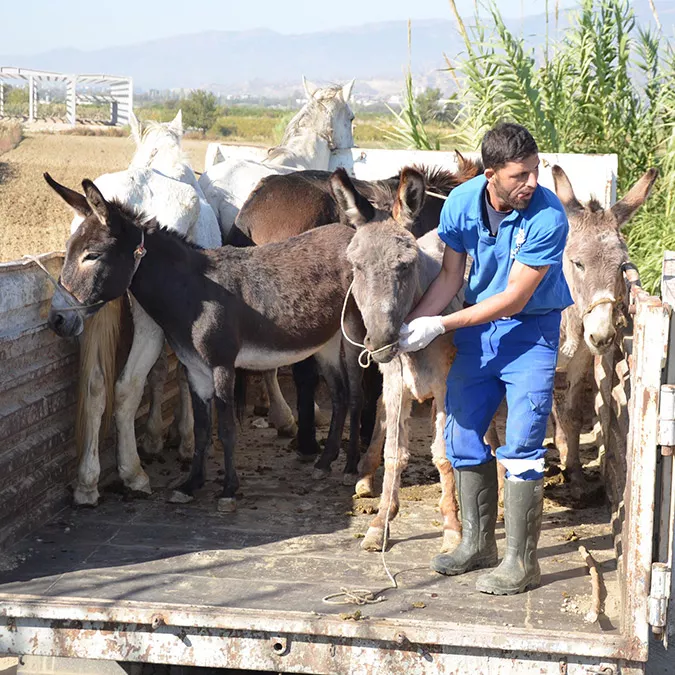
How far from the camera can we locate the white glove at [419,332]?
12.9 feet

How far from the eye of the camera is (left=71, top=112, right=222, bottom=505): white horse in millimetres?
4918

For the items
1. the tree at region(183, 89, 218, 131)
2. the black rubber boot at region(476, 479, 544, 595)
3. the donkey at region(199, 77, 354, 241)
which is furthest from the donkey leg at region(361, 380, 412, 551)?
the tree at region(183, 89, 218, 131)

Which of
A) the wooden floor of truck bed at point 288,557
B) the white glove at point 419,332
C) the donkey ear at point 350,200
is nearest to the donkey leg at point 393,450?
the wooden floor of truck bed at point 288,557

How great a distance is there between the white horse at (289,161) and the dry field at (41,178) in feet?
30.5

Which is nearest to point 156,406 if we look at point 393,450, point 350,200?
point 393,450

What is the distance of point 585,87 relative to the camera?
882 cm

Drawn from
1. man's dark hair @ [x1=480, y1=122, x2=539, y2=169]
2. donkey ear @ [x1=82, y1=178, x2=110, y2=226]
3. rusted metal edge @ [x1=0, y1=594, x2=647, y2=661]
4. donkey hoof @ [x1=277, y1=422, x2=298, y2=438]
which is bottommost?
donkey hoof @ [x1=277, y1=422, x2=298, y2=438]

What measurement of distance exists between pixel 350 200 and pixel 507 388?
107cm

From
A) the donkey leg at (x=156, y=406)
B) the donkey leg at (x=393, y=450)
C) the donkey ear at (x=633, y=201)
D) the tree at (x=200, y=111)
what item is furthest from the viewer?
the tree at (x=200, y=111)

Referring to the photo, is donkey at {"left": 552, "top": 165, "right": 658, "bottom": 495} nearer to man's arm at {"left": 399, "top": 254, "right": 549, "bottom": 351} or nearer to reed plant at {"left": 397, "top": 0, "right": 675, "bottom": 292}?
man's arm at {"left": 399, "top": 254, "right": 549, "bottom": 351}

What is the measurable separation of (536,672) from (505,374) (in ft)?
4.15

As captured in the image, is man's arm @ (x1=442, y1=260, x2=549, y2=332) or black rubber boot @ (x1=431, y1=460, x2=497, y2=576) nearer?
man's arm @ (x1=442, y1=260, x2=549, y2=332)

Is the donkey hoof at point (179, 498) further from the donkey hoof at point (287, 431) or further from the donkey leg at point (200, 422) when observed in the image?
the donkey hoof at point (287, 431)

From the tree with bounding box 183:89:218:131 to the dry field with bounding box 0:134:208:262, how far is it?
14481 millimetres
